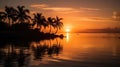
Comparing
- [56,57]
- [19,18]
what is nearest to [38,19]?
[19,18]

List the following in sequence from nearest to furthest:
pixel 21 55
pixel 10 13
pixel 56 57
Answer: pixel 21 55, pixel 56 57, pixel 10 13

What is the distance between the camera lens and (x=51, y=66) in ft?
73.2

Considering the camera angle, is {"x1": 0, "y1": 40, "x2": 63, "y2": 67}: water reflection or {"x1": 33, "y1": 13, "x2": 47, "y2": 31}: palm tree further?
{"x1": 33, "y1": 13, "x2": 47, "y2": 31}: palm tree

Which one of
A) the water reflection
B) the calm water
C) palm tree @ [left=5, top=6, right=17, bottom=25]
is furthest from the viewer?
palm tree @ [left=5, top=6, right=17, bottom=25]

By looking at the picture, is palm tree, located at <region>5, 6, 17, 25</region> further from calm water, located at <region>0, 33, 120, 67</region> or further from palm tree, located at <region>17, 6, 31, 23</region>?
calm water, located at <region>0, 33, 120, 67</region>

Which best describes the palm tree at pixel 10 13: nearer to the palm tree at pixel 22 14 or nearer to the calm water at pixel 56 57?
the palm tree at pixel 22 14

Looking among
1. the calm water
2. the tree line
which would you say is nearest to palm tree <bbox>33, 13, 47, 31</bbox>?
the tree line

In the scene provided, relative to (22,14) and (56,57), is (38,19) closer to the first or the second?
(22,14)

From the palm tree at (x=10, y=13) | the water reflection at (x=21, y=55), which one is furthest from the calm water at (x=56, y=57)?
the palm tree at (x=10, y=13)

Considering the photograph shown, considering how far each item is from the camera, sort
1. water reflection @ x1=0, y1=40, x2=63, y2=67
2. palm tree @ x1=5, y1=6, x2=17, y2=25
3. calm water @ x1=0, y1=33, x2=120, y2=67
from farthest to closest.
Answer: palm tree @ x1=5, y1=6, x2=17, y2=25 < calm water @ x1=0, y1=33, x2=120, y2=67 < water reflection @ x1=0, y1=40, x2=63, y2=67

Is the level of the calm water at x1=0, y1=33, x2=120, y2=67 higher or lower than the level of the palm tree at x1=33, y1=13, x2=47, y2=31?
lower

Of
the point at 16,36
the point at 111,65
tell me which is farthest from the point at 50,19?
the point at 111,65

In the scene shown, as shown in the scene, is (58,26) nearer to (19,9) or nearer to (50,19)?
(50,19)

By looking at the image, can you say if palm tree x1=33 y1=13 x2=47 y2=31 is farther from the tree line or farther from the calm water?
the calm water
